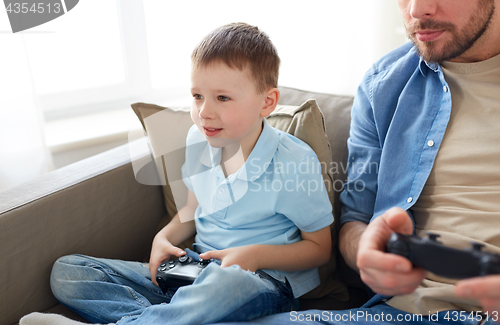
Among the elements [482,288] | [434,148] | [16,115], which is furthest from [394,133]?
[16,115]

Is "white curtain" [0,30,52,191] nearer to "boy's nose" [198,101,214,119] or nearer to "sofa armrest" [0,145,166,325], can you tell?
"sofa armrest" [0,145,166,325]

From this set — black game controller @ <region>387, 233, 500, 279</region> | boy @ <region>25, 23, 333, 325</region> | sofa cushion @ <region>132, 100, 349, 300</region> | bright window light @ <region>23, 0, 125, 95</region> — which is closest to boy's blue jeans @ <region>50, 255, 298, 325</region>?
boy @ <region>25, 23, 333, 325</region>

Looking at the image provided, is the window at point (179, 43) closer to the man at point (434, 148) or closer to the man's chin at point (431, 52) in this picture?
the man at point (434, 148)

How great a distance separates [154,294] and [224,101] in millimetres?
476

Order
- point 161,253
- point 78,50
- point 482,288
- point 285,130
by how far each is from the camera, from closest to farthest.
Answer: point 482,288
point 161,253
point 285,130
point 78,50

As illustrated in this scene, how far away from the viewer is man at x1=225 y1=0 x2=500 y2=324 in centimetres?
78

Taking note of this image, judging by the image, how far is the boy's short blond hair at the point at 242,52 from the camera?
0.87m

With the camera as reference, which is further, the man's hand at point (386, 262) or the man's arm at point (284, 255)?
the man's arm at point (284, 255)

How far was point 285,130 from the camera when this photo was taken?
3.48ft

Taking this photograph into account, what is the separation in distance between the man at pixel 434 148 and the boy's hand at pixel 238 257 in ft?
0.46

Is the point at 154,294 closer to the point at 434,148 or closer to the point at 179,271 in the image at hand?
the point at 179,271

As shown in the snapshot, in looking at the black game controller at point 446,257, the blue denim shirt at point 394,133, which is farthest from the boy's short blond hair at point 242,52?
the black game controller at point 446,257

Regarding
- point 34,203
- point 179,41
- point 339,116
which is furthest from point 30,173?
point 339,116

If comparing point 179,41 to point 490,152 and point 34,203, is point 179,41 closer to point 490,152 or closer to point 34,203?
point 34,203
